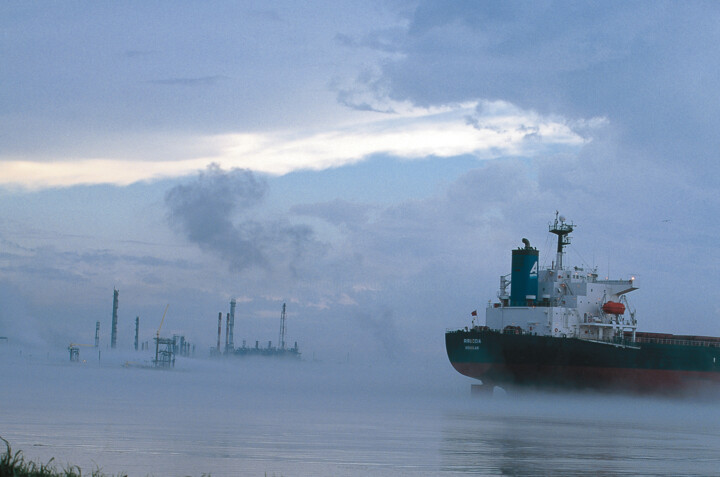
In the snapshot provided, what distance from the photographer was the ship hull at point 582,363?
63.3 meters

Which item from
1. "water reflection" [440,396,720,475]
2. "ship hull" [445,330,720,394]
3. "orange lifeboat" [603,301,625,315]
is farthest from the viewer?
"orange lifeboat" [603,301,625,315]

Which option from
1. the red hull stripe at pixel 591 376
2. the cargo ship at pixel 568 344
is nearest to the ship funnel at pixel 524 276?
the cargo ship at pixel 568 344

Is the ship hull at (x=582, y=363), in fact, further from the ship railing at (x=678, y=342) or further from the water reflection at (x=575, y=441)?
the water reflection at (x=575, y=441)

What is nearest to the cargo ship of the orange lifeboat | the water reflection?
the orange lifeboat

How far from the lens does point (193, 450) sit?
25297mm

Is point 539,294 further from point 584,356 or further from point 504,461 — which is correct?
point 504,461

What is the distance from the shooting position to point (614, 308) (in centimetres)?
6731

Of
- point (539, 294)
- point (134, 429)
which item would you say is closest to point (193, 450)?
point (134, 429)

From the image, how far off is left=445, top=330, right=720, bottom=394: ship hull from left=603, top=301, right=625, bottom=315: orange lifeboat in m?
2.68

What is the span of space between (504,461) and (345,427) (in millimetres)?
11184

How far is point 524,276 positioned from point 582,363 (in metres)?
7.92

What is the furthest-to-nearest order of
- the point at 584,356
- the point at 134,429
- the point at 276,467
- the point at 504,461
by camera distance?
the point at 584,356 → the point at 134,429 → the point at 504,461 → the point at 276,467

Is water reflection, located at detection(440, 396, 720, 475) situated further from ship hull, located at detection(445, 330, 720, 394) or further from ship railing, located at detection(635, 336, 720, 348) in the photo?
ship railing, located at detection(635, 336, 720, 348)

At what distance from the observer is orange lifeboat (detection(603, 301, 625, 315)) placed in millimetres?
67312
